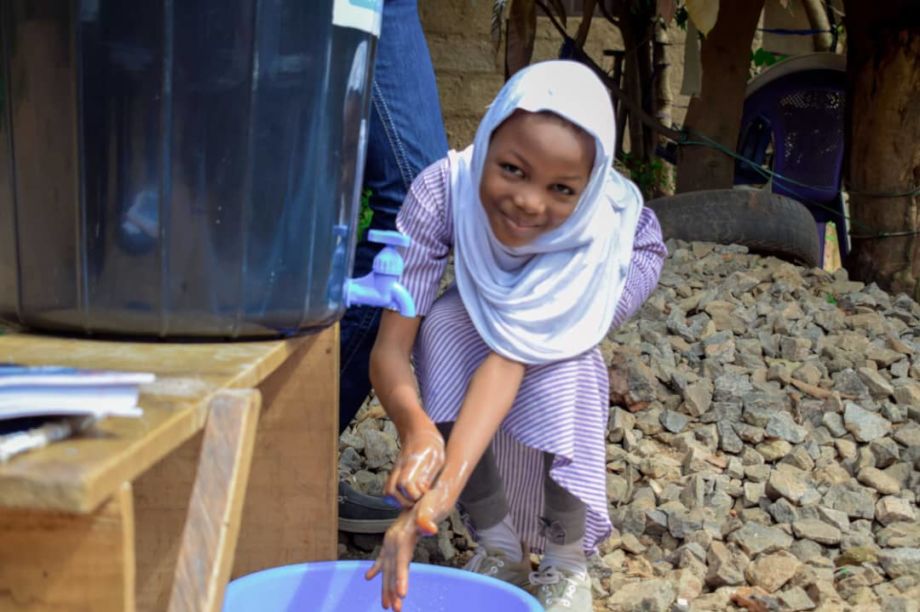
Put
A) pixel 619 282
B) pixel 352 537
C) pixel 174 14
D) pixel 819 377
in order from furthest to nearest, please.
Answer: pixel 819 377, pixel 352 537, pixel 619 282, pixel 174 14

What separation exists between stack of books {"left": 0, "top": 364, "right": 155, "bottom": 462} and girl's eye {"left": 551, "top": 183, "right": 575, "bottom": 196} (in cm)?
102

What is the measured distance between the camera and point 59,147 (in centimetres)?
130

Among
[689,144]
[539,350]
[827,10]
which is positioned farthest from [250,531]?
[827,10]

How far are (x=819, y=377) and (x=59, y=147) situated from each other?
2585 mm

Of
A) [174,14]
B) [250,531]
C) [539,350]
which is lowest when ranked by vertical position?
[250,531]

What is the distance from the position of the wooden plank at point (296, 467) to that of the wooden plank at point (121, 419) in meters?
0.28

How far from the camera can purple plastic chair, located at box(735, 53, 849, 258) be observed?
18.8ft

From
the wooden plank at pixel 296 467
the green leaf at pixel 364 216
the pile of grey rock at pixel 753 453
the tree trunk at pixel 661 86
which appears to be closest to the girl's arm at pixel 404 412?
the wooden plank at pixel 296 467

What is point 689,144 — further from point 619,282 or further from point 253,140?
point 253,140

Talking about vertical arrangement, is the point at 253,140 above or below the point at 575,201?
above

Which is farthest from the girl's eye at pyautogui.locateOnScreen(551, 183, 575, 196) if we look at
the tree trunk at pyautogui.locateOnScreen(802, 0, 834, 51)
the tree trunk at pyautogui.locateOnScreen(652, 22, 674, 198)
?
the tree trunk at pyautogui.locateOnScreen(802, 0, 834, 51)

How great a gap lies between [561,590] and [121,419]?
1254mm

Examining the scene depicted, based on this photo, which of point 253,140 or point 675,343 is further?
point 675,343

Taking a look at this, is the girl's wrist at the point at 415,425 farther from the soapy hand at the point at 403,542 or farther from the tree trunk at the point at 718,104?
the tree trunk at the point at 718,104
